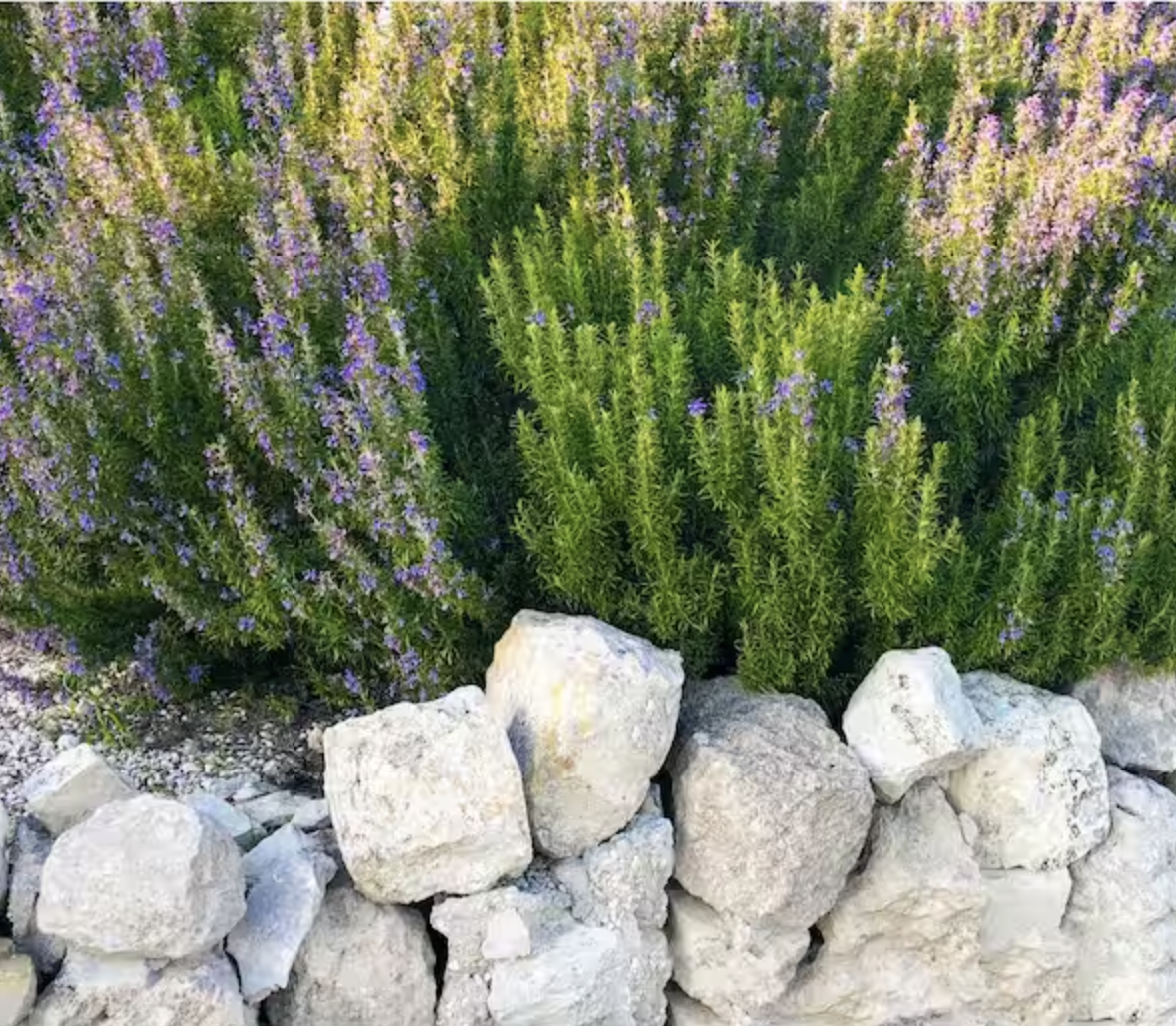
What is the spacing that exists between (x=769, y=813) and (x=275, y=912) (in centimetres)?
104

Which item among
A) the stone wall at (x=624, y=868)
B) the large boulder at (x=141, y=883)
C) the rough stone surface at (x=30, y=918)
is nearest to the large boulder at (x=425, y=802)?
the stone wall at (x=624, y=868)

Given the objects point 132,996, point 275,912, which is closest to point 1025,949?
point 275,912

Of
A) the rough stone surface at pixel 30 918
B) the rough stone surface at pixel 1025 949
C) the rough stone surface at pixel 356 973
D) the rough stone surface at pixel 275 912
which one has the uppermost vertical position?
the rough stone surface at pixel 30 918

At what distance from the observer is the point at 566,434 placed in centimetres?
317

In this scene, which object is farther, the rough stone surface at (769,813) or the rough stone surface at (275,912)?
the rough stone surface at (769,813)

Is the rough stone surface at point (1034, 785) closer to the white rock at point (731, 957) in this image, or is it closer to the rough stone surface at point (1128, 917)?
the rough stone surface at point (1128, 917)

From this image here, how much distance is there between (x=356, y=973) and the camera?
2.94 meters

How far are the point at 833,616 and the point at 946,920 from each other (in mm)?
728

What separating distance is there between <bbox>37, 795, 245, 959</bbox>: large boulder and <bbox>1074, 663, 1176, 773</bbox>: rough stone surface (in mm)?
2059

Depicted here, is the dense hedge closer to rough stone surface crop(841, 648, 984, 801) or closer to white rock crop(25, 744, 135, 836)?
rough stone surface crop(841, 648, 984, 801)

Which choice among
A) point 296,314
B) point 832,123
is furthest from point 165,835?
point 832,123

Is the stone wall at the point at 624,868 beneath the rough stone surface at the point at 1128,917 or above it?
above

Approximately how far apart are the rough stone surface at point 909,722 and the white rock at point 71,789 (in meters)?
1.60

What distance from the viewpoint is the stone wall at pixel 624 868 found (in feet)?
9.01
